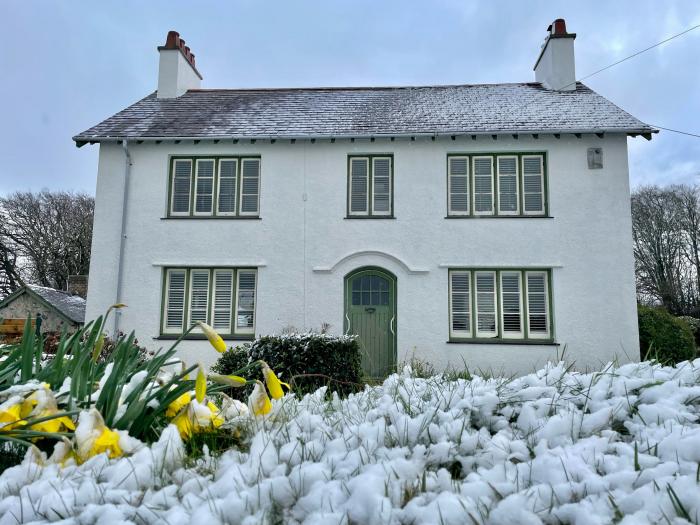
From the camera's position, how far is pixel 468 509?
170 centimetres

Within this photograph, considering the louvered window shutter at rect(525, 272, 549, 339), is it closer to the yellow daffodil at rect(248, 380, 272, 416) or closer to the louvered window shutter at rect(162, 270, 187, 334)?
the louvered window shutter at rect(162, 270, 187, 334)

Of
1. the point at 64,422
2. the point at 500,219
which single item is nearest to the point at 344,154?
the point at 500,219

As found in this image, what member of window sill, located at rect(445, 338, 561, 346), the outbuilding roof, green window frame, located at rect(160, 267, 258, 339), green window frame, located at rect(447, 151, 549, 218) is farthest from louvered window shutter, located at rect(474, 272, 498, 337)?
the outbuilding roof

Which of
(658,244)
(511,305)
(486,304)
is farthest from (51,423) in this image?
(658,244)

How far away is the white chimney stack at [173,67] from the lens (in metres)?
15.2

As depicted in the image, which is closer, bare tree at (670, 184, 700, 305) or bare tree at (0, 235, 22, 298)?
bare tree at (0, 235, 22, 298)

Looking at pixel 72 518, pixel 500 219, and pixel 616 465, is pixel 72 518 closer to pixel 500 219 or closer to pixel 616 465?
pixel 616 465

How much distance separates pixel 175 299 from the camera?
43.0 feet

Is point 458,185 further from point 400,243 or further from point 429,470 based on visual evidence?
point 429,470

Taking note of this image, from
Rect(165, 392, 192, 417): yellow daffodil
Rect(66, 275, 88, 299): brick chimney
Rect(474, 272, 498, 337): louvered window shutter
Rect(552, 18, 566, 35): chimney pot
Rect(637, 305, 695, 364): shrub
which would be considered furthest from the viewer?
Rect(66, 275, 88, 299): brick chimney

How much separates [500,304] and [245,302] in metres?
6.22

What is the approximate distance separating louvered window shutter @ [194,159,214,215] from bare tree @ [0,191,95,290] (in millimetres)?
22472

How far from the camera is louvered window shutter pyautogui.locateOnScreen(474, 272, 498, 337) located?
1249cm

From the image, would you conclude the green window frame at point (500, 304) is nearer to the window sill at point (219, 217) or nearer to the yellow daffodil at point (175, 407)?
the window sill at point (219, 217)
